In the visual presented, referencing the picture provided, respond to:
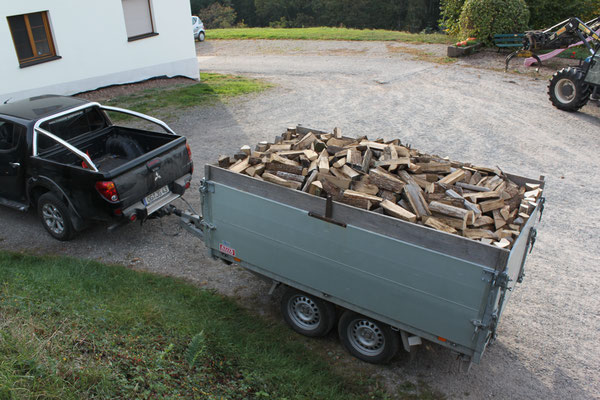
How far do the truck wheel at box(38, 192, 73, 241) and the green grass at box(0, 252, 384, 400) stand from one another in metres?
1.04

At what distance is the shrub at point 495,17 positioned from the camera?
63.8 feet

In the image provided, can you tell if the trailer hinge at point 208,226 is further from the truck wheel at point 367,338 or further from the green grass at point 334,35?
the green grass at point 334,35

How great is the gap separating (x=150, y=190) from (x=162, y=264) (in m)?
1.17

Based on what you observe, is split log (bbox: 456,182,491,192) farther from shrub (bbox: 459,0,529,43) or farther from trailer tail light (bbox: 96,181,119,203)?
shrub (bbox: 459,0,529,43)

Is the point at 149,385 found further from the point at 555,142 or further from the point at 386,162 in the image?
the point at 555,142

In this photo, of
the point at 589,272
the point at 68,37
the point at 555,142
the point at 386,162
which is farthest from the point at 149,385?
the point at 68,37

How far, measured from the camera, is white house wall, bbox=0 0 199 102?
1341cm

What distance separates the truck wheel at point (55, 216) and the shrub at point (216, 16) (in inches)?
1668

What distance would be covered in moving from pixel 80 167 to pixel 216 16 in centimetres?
4458

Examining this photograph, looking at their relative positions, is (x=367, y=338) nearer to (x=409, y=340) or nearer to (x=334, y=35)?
(x=409, y=340)

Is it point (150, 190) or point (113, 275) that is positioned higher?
point (150, 190)

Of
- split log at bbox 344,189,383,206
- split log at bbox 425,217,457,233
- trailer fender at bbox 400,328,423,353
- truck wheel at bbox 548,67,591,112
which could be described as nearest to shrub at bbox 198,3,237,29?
truck wheel at bbox 548,67,591,112

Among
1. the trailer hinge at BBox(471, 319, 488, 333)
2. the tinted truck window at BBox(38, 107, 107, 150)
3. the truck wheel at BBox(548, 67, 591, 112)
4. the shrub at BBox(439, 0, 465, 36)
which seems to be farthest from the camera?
the shrub at BBox(439, 0, 465, 36)

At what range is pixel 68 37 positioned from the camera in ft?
47.6
